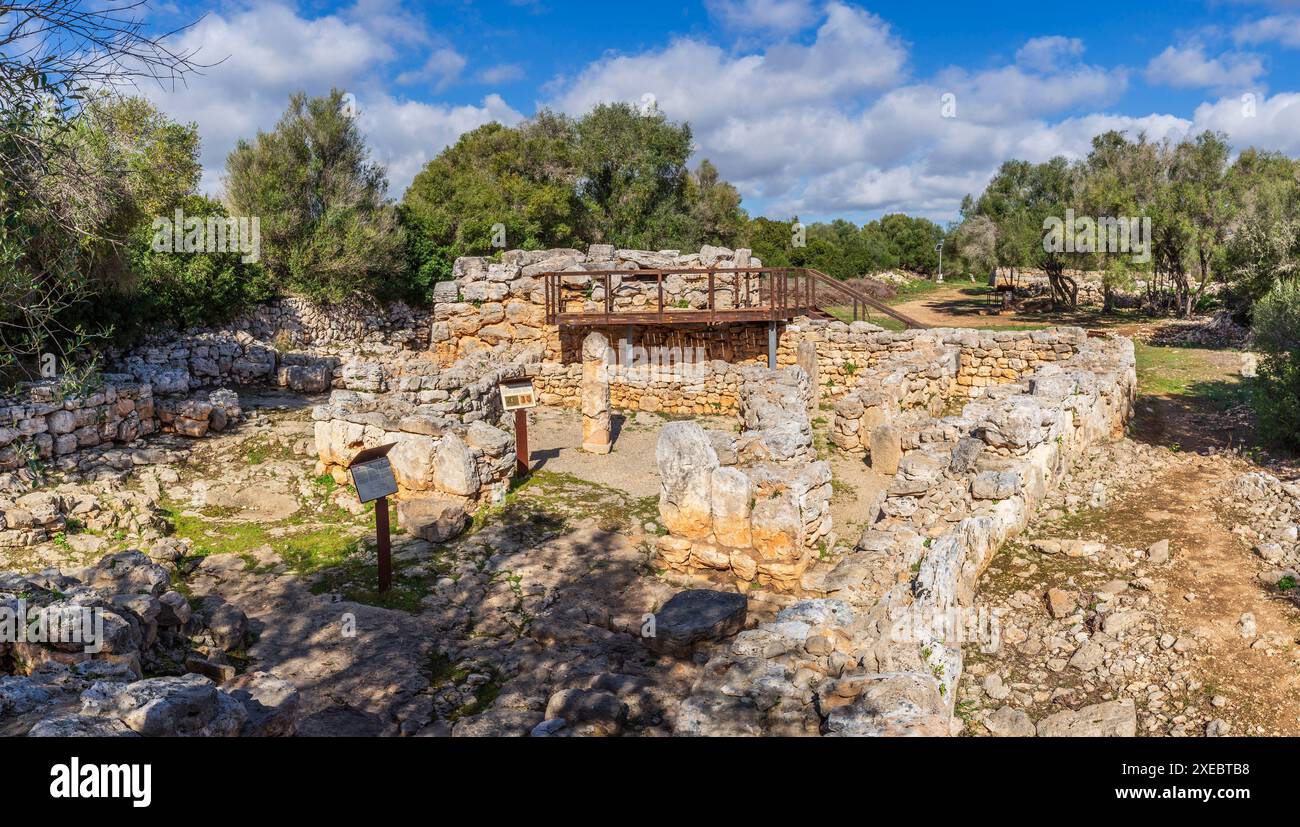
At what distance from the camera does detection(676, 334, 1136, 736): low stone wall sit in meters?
4.39

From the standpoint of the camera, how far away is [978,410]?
1009 centimetres

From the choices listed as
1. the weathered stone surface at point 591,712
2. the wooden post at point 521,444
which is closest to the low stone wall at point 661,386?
the wooden post at point 521,444

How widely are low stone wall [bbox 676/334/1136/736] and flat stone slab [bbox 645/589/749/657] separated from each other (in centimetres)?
81

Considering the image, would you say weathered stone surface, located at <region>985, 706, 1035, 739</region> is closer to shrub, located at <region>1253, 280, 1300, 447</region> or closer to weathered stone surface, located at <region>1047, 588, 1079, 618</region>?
weathered stone surface, located at <region>1047, 588, 1079, 618</region>

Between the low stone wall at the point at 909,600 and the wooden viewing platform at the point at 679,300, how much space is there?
6.83 m

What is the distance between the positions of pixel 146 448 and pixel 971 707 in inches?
432

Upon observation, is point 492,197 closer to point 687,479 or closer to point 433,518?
point 433,518

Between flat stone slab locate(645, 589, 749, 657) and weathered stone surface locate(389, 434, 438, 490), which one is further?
weathered stone surface locate(389, 434, 438, 490)

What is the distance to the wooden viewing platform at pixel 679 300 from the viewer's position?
16391 millimetres

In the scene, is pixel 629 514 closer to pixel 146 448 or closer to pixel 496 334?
pixel 146 448

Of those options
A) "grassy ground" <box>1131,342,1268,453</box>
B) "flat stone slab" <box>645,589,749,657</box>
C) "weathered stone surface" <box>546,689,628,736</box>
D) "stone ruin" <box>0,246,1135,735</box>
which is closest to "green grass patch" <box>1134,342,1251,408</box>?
"grassy ground" <box>1131,342,1268,453</box>

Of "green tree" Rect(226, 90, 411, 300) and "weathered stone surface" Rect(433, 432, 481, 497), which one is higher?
"green tree" Rect(226, 90, 411, 300)

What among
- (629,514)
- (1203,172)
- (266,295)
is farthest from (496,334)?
(1203,172)

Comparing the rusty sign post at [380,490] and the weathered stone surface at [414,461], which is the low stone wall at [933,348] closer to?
the weathered stone surface at [414,461]
